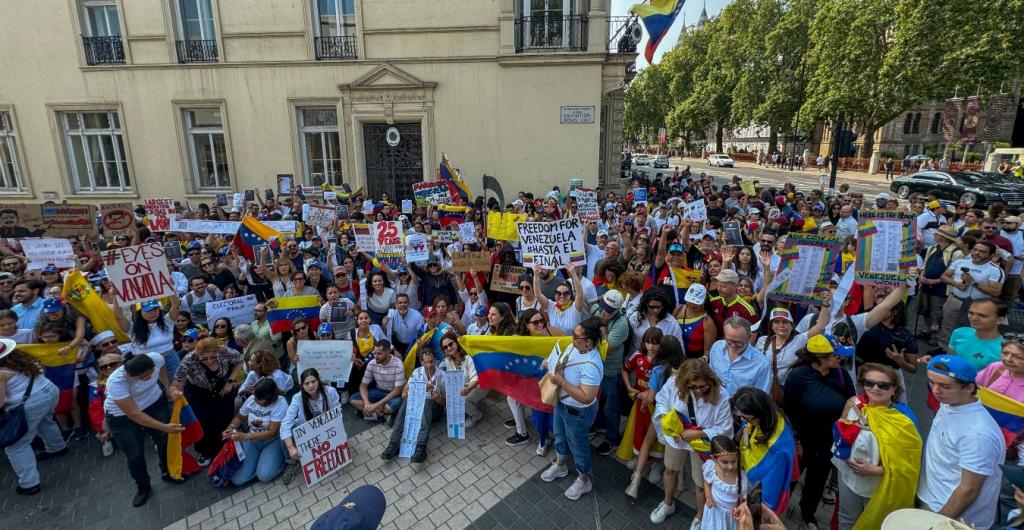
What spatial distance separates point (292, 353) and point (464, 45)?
12335 millimetres

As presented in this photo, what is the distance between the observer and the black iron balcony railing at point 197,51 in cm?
1588

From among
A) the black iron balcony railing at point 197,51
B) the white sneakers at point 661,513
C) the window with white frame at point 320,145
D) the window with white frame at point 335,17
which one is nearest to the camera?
the white sneakers at point 661,513

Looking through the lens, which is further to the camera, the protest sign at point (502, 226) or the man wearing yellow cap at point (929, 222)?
the man wearing yellow cap at point (929, 222)

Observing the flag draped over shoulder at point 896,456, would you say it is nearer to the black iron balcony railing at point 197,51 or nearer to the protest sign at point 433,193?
the protest sign at point 433,193

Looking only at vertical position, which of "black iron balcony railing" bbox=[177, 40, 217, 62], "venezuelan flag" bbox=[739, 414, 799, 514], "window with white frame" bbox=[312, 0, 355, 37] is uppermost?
"window with white frame" bbox=[312, 0, 355, 37]

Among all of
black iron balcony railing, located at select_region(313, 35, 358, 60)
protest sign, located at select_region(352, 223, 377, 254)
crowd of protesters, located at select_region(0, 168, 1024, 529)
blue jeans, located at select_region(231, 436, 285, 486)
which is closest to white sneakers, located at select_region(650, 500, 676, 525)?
crowd of protesters, located at select_region(0, 168, 1024, 529)

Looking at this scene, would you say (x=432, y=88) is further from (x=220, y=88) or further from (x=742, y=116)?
(x=742, y=116)

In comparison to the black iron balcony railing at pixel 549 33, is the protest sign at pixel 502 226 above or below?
below

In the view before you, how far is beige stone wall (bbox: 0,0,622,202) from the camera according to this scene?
15234 millimetres

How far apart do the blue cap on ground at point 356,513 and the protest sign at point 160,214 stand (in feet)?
33.8

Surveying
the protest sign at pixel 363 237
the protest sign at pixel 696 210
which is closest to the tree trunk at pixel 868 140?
the protest sign at pixel 696 210

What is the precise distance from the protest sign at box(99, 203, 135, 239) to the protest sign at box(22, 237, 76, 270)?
5.12 ft

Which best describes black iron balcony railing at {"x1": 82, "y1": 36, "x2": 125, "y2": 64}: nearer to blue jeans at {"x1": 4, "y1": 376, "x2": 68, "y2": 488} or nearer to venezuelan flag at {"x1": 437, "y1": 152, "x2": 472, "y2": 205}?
venezuelan flag at {"x1": 437, "y1": 152, "x2": 472, "y2": 205}

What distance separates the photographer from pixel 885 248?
4410 mm
